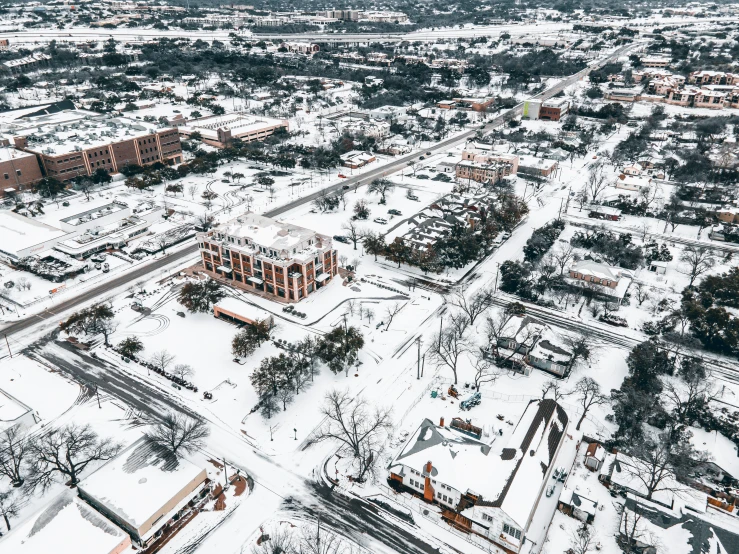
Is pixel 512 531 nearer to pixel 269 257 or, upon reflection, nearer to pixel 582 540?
pixel 582 540

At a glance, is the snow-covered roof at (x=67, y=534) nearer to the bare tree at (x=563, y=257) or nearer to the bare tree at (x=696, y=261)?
the bare tree at (x=563, y=257)

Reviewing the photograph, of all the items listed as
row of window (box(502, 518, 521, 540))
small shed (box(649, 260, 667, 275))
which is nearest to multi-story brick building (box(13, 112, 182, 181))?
small shed (box(649, 260, 667, 275))

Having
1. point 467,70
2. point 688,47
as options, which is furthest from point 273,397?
point 688,47

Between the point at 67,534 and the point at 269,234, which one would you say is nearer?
the point at 67,534

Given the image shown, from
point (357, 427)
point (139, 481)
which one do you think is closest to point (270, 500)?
point (357, 427)

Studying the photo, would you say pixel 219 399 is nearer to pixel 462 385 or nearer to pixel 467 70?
pixel 462 385

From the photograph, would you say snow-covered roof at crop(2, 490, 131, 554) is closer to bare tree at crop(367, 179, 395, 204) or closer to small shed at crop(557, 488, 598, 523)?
small shed at crop(557, 488, 598, 523)
